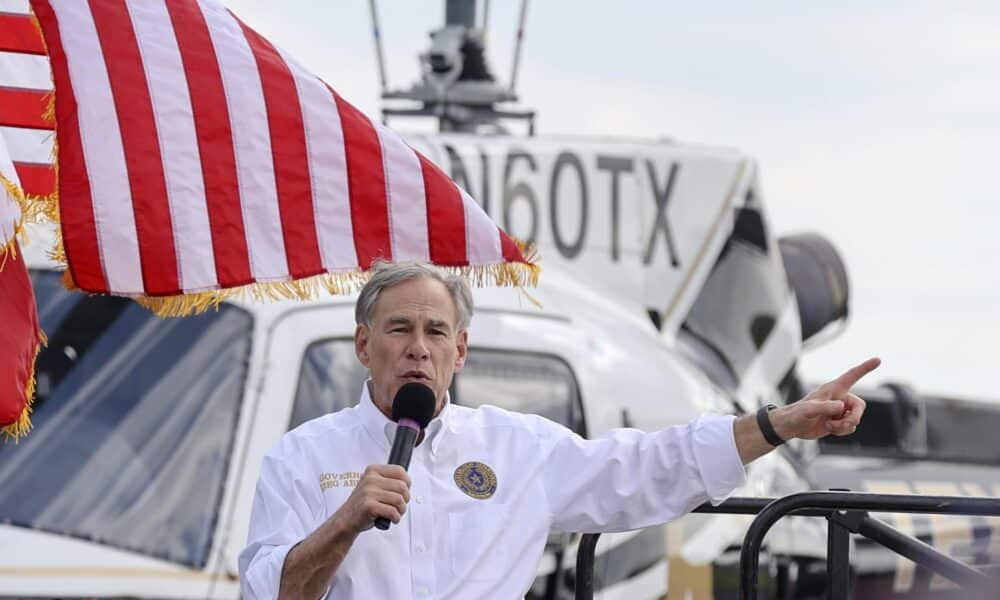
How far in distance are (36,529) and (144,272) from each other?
222 cm

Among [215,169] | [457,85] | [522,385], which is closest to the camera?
[215,169]

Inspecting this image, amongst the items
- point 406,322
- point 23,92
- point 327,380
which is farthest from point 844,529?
point 327,380

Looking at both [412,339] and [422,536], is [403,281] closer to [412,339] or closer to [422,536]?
[412,339]

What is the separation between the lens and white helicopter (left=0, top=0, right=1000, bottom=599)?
20.9 ft

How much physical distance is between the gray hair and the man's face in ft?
0.04

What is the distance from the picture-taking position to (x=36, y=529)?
6191mm

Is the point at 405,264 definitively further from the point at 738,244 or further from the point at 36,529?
the point at 738,244

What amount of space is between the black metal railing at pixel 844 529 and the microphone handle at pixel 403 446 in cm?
99

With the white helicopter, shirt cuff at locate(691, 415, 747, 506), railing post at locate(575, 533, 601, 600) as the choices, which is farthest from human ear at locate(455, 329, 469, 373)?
the white helicopter

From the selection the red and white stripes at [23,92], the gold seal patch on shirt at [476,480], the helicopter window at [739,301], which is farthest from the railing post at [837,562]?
the helicopter window at [739,301]

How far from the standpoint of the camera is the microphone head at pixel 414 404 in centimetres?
326

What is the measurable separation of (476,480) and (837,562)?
1.04 m

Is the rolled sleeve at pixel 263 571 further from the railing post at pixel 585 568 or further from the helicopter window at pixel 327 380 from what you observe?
the helicopter window at pixel 327 380

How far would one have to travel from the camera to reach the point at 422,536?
341cm
